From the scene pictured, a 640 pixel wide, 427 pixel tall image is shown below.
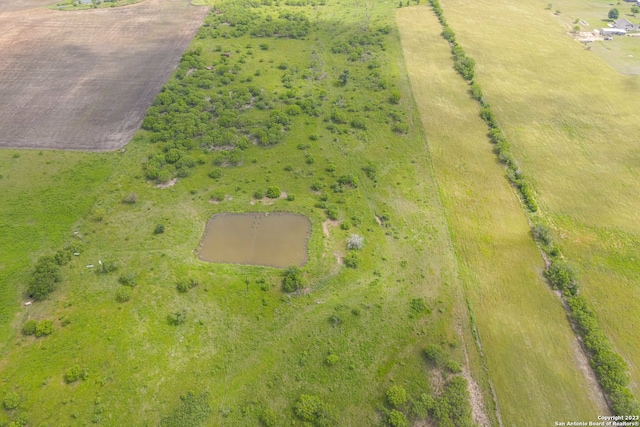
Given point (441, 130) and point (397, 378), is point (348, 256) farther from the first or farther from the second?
point (441, 130)

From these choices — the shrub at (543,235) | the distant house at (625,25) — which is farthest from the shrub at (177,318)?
the distant house at (625,25)

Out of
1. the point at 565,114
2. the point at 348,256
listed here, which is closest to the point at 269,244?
the point at 348,256

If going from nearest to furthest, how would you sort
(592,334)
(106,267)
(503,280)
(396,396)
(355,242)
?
(396,396), (592,334), (106,267), (503,280), (355,242)

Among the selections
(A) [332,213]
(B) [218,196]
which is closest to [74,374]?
(B) [218,196]

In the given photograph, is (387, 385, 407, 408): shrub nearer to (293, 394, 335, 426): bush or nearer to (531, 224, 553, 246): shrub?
(293, 394, 335, 426): bush

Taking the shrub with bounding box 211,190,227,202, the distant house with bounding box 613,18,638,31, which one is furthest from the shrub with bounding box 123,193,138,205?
the distant house with bounding box 613,18,638,31

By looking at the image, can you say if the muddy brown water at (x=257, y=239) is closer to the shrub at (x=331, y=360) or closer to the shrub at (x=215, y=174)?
the shrub at (x=215, y=174)

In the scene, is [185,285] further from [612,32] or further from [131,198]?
[612,32]
